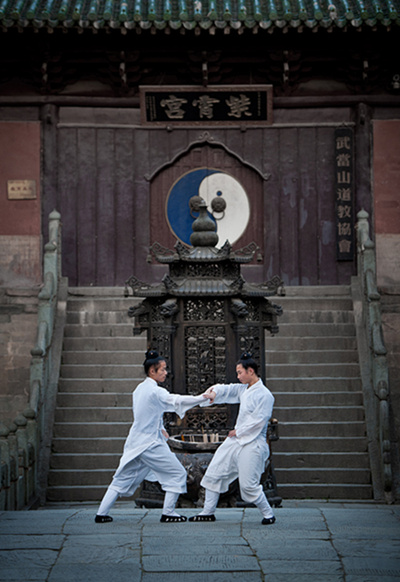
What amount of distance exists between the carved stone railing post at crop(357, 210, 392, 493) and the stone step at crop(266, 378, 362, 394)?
366 millimetres

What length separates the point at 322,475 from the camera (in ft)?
36.5

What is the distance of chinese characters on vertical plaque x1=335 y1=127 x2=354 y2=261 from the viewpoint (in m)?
15.9

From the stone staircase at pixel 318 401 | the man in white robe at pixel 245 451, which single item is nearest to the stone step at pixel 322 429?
the stone staircase at pixel 318 401

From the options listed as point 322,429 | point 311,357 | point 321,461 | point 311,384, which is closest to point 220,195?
point 311,357

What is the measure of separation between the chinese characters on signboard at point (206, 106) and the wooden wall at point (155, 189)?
7.4 inches

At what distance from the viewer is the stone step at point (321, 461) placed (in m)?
→ 11.3

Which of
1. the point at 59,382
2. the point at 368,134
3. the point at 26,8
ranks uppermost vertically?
the point at 26,8

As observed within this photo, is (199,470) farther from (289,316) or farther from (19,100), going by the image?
(19,100)

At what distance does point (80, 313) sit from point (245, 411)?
6.54m

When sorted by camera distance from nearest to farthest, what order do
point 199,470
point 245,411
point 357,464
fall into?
1. point 245,411
2. point 199,470
3. point 357,464

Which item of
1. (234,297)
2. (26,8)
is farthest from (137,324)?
(26,8)

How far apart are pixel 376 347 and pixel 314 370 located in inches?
46.7

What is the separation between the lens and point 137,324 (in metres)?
10.2

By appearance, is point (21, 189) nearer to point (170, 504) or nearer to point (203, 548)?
point (170, 504)
